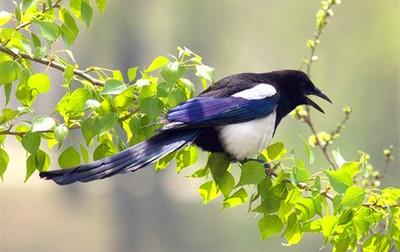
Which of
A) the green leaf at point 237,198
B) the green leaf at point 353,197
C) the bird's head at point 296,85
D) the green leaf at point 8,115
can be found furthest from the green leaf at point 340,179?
the bird's head at point 296,85

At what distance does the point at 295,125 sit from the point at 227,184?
119 centimetres

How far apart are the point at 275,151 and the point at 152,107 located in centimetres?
19

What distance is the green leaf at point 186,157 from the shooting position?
1.14 meters

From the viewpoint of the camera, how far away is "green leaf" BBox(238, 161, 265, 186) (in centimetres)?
99

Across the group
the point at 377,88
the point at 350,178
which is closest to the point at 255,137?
the point at 350,178

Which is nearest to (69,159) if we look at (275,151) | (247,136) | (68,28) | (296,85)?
(68,28)

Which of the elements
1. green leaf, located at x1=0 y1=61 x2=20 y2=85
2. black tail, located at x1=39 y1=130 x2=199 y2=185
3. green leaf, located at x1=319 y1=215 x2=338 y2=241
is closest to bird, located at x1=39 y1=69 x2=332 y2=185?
black tail, located at x1=39 y1=130 x2=199 y2=185

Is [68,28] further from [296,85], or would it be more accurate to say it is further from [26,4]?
[296,85]

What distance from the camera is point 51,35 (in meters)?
0.95

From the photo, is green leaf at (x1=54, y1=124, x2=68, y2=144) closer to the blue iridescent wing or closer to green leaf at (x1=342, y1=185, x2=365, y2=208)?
the blue iridescent wing

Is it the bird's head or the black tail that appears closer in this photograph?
the black tail

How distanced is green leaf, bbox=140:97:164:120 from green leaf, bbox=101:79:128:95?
0.03m

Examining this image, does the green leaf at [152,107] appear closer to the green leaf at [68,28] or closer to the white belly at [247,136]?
the green leaf at [68,28]

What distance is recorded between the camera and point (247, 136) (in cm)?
131
